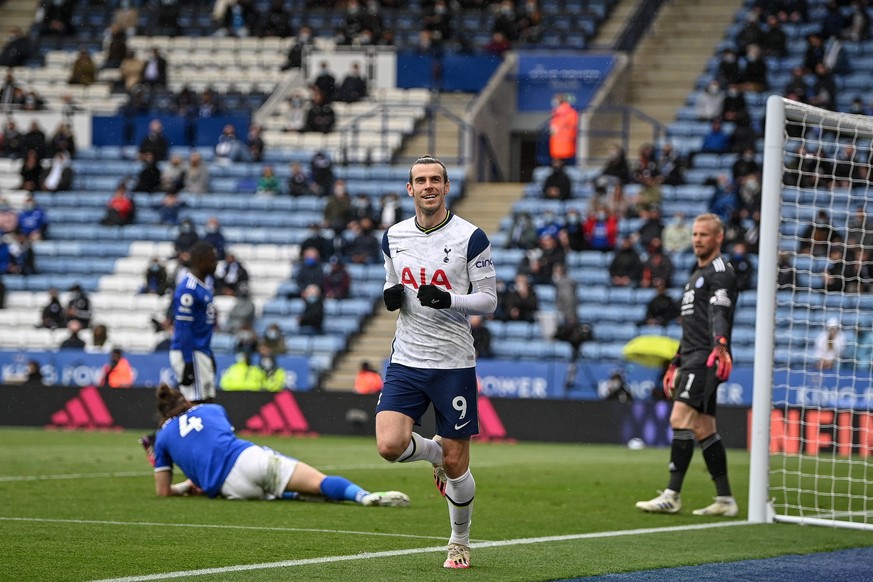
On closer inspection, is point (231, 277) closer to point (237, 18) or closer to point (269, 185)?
point (269, 185)

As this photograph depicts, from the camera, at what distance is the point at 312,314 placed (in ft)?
86.2

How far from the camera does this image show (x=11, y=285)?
29.0 metres

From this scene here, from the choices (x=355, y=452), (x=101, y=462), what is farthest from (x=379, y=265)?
(x=101, y=462)

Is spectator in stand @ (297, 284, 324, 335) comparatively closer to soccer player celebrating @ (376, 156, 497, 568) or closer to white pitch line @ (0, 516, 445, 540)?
white pitch line @ (0, 516, 445, 540)

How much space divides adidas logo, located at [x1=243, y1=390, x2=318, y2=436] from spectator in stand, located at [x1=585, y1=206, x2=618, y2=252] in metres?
7.41

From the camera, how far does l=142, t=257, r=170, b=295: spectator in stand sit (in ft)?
90.6

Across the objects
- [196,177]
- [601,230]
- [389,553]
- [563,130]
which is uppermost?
[563,130]

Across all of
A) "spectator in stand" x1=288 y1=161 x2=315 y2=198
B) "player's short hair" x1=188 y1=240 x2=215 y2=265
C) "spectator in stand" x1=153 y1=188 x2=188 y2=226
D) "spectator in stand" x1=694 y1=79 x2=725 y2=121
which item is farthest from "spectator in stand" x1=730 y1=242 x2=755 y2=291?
"player's short hair" x1=188 y1=240 x2=215 y2=265

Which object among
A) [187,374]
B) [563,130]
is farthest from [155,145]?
[187,374]

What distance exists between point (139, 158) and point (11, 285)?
3955 mm

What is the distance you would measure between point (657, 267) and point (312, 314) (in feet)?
20.1

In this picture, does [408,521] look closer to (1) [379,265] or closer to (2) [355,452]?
(2) [355,452]

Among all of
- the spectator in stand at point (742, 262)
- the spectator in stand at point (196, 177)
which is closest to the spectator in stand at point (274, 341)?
the spectator in stand at point (196, 177)

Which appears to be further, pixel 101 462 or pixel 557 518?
pixel 101 462
